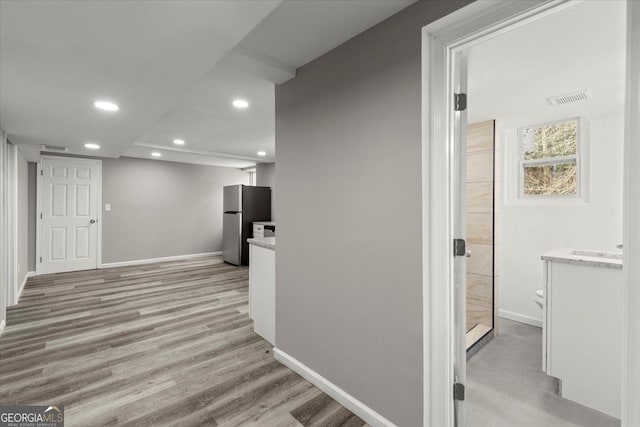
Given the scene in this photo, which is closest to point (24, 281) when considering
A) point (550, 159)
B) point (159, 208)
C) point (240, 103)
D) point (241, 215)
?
point (159, 208)

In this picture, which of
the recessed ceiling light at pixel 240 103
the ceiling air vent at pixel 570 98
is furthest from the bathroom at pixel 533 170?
the recessed ceiling light at pixel 240 103

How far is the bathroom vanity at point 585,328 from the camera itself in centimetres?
179

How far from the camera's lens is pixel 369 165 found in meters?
1.68

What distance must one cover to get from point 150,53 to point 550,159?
12.4ft

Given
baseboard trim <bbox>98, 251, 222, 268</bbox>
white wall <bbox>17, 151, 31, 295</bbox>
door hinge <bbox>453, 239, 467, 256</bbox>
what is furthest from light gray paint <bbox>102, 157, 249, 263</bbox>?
door hinge <bbox>453, 239, 467, 256</bbox>

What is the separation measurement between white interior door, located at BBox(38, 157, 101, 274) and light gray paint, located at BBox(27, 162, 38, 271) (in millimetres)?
106

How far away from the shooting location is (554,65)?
194cm

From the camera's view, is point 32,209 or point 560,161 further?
point 32,209

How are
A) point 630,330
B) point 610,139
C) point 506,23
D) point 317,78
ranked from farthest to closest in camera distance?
point 610,139 < point 317,78 < point 506,23 < point 630,330

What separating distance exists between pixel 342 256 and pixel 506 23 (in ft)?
A: 4.53

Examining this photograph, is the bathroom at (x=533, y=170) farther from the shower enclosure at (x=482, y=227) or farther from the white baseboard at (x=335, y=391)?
the white baseboard at (x=335, y=391)

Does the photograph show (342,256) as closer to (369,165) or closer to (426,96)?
(369,165)

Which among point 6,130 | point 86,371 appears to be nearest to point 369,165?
point 86,371

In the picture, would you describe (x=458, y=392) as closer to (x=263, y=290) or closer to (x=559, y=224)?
(x=263, y=290)
